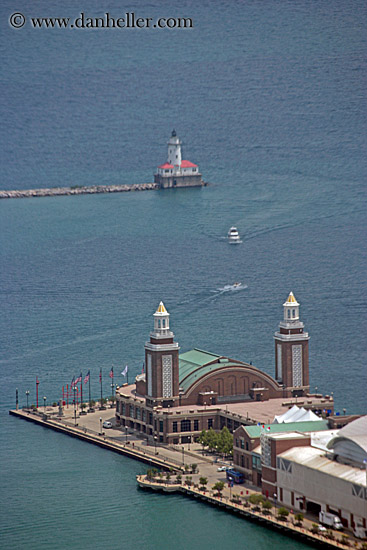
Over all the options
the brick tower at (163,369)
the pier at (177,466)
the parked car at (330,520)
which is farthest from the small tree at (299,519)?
the brick tower at (163,369)

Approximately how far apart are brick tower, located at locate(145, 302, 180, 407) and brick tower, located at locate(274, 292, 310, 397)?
8.68m

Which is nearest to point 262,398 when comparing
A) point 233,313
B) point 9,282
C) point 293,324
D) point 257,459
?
point 293,324

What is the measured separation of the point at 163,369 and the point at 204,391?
3.62m

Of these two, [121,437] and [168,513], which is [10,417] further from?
[168,513]

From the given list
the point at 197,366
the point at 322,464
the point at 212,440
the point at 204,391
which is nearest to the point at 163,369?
the point at 204,391

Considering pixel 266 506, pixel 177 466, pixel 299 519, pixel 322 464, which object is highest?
pixel 322 464

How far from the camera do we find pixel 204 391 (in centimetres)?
13175

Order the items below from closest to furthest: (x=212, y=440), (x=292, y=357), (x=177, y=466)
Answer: (x=177, y=466) < (x=212, y=440) < (x=292, y=357)

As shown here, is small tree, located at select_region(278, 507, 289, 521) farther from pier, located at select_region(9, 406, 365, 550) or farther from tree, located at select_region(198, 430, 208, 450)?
tree, located at select_region(198, 430, 208, 450)

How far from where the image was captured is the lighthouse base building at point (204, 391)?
129 m

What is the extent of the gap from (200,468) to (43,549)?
57.0 feet

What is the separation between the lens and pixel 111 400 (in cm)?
14412

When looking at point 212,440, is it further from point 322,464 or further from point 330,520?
point 330,520

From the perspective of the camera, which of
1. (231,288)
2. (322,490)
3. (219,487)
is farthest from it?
(231,288)
